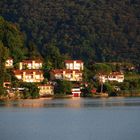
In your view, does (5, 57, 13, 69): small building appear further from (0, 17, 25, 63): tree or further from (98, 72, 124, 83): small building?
(98, 72, 124, 83): small building

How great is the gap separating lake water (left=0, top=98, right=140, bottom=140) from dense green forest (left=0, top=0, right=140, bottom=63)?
66.9 m

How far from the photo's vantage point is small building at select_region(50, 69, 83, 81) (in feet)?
283

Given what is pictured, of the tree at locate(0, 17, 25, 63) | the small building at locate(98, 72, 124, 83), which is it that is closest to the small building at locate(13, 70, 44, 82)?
the tree at locate(0, 17, 25, 63)

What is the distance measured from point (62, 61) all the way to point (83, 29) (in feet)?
125

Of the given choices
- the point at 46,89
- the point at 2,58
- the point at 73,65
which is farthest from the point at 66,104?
the point at 73,65

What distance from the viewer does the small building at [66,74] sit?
283 feet

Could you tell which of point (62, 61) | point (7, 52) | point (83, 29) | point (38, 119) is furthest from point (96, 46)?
point (38, 119)

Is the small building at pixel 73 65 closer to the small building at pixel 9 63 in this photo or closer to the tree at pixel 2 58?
the small building at pixel 9 63

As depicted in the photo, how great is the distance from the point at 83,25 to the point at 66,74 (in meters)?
43.2

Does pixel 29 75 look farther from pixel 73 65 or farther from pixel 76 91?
pixel 73 65

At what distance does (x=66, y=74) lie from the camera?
8850 cm

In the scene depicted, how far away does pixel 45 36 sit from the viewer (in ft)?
428

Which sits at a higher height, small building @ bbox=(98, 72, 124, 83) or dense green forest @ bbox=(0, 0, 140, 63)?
dense green forest @ bbox=(0, 0, 140, 63)

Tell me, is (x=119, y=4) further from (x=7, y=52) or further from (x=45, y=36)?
(x=7, y=52)
